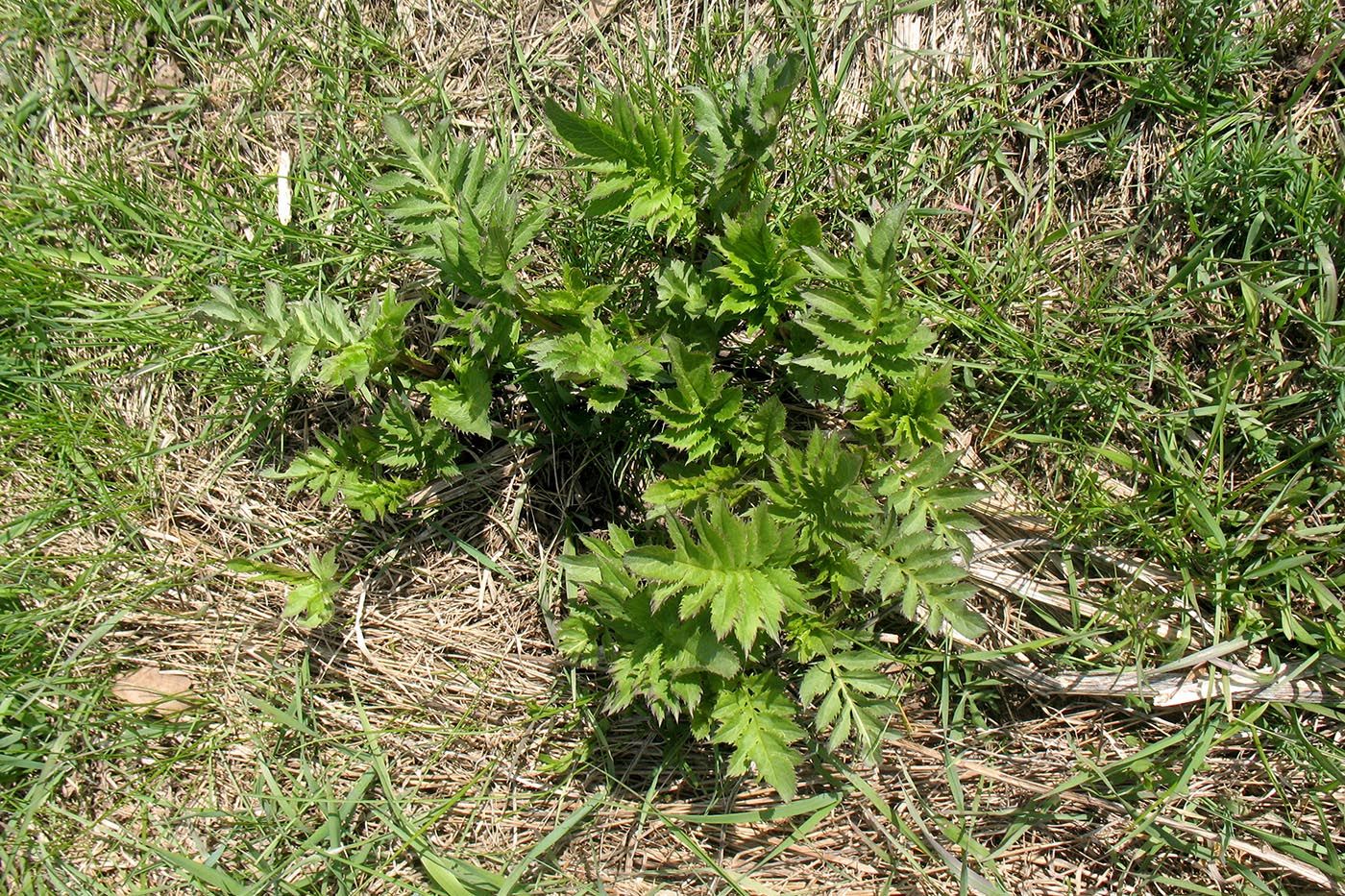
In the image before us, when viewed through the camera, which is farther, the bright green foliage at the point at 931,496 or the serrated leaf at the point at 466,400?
the serrated leaf at the point at 466,400

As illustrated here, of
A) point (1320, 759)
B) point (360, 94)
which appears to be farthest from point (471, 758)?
point (1320, 759)

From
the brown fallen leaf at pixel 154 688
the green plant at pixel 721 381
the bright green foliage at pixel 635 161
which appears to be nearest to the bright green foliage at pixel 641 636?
the green plant at pixel 721 381

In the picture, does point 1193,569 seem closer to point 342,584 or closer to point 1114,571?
point 1114,571

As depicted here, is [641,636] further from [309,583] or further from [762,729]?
[309,583]

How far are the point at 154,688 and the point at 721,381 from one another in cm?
212

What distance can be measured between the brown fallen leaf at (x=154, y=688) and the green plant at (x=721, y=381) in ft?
3.16

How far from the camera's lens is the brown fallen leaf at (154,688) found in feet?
9.83

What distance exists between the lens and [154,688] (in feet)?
9.91

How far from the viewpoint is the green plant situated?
220cm

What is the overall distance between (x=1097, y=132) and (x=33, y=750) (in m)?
3.77

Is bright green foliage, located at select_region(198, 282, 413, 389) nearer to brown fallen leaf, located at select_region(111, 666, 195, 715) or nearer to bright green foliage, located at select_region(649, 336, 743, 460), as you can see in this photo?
bright green foliage, located at select_region(649, 336, 743, 460)

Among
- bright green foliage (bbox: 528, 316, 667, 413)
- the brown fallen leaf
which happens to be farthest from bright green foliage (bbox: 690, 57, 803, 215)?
the brown fallen leaf

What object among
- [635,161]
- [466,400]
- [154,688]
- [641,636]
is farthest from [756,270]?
[154,688]

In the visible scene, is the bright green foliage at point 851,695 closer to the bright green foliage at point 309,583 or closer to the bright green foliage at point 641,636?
the bright green foliage at point 641,636
